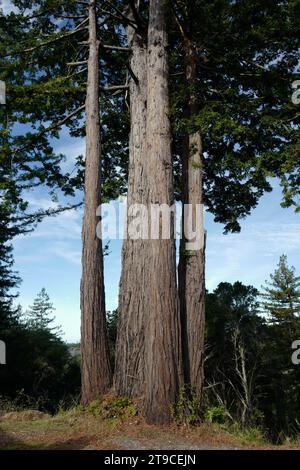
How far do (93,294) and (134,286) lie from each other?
78 centimetres

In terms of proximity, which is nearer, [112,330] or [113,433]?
[113,433]

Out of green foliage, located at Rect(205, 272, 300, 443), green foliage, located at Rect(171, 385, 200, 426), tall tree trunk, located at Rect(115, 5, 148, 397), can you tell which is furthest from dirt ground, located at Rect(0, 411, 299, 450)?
green foliage, located at Rect(205, 272, 300, 443)

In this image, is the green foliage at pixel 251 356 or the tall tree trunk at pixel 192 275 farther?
the green foliage at pixel 251 356

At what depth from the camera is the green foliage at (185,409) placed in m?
5.90

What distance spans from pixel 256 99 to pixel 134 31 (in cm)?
364

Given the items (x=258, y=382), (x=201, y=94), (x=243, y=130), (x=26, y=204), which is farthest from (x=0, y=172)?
(x=258, y=382)

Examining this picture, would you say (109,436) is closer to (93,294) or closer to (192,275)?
(93,294)

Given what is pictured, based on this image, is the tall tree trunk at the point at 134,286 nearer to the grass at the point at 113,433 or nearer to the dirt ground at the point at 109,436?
the grass at the point at 113,433

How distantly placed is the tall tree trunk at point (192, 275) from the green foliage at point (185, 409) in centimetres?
50

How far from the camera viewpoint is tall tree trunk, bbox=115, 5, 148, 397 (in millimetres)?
6941

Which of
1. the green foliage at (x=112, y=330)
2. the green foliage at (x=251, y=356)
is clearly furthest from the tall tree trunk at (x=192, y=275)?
the green foliage at (x=112, y=330)

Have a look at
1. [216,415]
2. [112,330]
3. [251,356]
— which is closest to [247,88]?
[216,415]

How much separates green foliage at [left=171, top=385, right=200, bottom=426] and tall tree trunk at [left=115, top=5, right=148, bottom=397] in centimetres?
85

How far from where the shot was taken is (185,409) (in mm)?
6012
